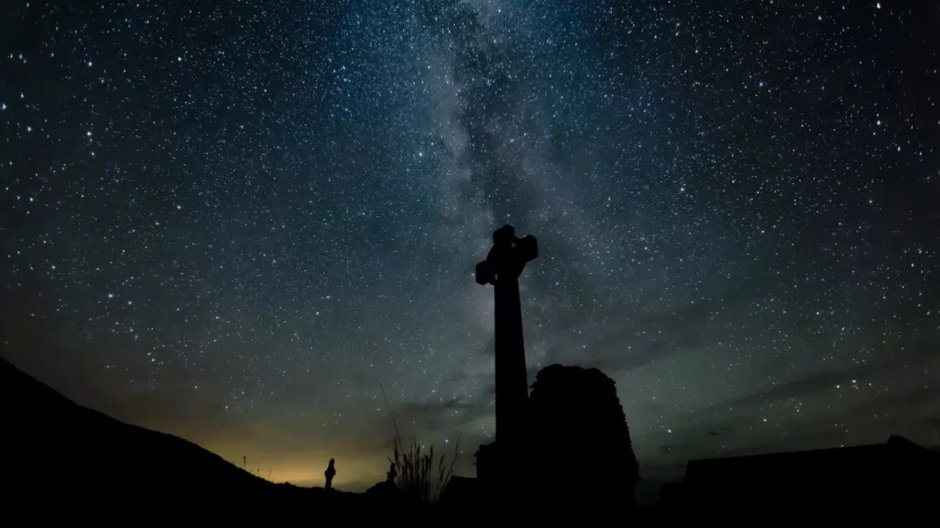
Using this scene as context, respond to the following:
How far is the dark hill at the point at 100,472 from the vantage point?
2.01 m

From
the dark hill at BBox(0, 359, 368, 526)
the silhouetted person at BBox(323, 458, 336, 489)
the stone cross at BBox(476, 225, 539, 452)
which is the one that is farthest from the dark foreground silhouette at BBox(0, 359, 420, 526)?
the silhouetted person at BBox(323, 458, 336, 489)

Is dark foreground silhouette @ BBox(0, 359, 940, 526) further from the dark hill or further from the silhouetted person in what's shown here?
the silhouetted person

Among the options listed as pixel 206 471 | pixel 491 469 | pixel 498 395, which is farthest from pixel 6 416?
pixel 498 395

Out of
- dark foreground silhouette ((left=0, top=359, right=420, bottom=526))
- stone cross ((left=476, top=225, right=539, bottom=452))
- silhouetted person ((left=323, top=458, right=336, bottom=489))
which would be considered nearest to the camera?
dark foreground silhouette ((left=0, top=359, right=420, bottom=526))

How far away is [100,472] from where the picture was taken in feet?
7.54

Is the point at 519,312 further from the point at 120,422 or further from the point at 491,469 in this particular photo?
the point at 120,422

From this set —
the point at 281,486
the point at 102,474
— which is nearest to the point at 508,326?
the point at 281,486

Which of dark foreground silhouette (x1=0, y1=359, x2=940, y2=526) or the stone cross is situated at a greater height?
the stone cross

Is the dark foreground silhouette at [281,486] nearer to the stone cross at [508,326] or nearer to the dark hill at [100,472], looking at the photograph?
the dark hill at [100,472]

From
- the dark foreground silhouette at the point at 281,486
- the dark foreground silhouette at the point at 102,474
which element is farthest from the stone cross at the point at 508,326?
the dark foreground silhouette at the point at 102,474

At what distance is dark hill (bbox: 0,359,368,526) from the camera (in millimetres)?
2014

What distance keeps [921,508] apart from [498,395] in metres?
6.21

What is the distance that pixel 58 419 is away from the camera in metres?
2.28

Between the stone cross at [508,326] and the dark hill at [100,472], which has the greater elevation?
the stone cross at [508,326]
